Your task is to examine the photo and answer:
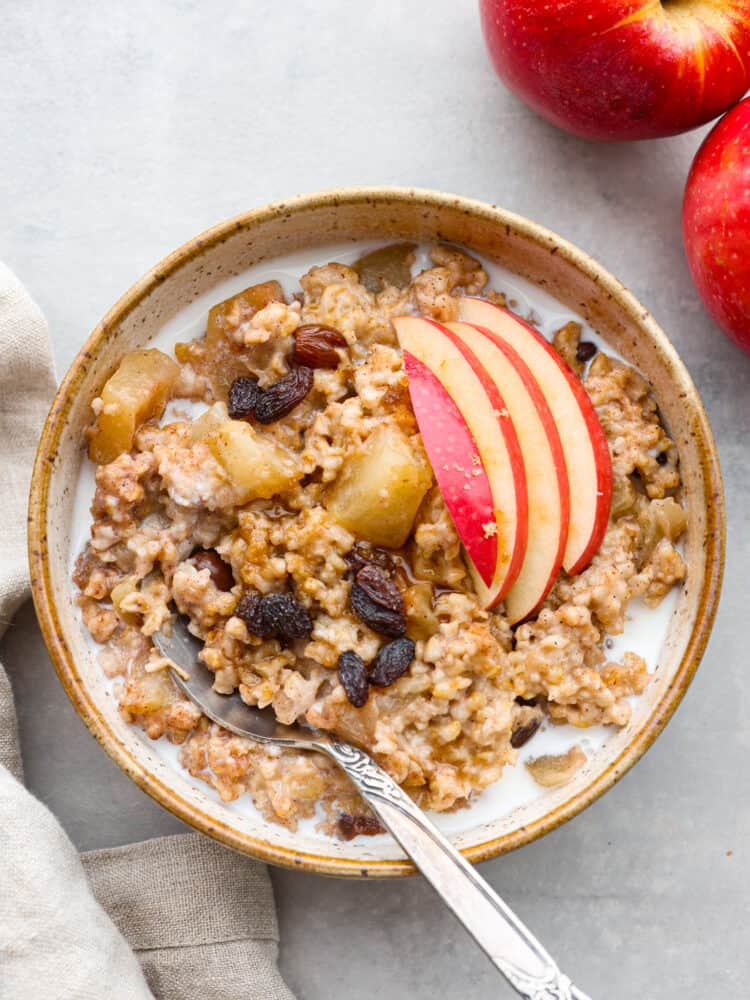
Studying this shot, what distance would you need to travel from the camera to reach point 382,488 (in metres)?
1.65

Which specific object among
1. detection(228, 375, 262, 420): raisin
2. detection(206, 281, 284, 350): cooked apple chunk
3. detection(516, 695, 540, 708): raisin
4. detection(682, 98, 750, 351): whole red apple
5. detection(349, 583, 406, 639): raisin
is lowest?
detection(516, 695, 540, 708): raisin

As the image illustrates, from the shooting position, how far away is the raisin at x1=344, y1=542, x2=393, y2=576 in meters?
1.70

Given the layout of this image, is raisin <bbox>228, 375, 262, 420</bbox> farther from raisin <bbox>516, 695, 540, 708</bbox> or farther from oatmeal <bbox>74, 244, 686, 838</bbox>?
raisin <bbox>516, 695, 540, 708</bbox>

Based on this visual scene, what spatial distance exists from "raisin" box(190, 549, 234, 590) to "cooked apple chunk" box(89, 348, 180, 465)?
9.2 inches

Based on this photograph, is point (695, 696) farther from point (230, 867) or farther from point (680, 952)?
point (230, 867)

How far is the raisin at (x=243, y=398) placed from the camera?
176 centimetres

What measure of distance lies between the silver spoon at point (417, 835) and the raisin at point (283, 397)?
389 millimetres

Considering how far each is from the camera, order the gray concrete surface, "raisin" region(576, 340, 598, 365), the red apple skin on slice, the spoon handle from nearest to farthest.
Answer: the spoon handle < the red apple skin on slice < "raisin" region(576, 340, 598, 365) < the gray concrete surface

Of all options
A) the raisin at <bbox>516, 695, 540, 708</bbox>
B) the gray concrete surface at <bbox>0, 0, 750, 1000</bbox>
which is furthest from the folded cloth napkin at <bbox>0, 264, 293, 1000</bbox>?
the raisin at <bbox>516, 695, 540, 708</bbox>

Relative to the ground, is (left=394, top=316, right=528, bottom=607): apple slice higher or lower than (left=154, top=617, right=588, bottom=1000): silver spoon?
higher

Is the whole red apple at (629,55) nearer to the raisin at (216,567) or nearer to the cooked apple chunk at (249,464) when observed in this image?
the cooked apple chunk at (249,464)

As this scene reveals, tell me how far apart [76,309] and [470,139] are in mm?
884

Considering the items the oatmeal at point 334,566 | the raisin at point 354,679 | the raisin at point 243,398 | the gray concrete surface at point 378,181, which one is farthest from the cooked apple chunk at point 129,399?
the raisin at point 354,679

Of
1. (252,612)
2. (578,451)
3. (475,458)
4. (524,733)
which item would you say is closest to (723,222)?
(578,451)
